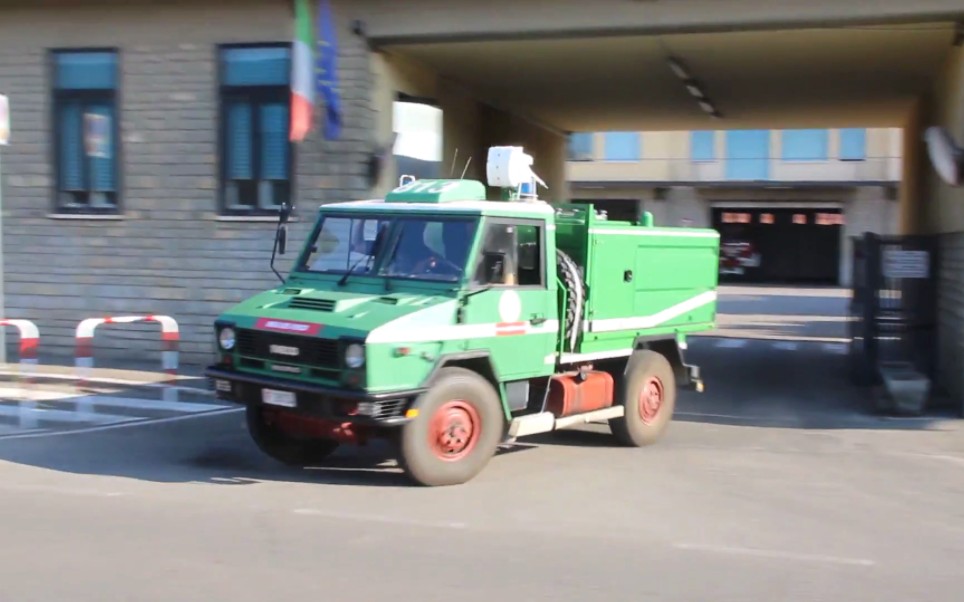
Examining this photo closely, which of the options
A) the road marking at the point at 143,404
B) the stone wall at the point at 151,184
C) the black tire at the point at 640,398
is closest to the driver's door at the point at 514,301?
the black tire at the point at 640,398

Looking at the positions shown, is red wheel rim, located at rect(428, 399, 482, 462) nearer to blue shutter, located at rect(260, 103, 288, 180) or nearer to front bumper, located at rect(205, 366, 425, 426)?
front bumper, located at rect(205, 366, 425, 426)

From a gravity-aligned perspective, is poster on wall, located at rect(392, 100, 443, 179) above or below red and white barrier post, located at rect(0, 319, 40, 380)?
above

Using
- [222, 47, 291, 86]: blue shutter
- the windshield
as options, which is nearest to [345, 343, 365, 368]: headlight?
the windshield

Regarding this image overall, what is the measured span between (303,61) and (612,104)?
311 inches

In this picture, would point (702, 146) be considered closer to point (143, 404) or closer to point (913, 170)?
point (913, 170)

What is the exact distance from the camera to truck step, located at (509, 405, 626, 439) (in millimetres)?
8594

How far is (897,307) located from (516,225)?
27.2 ft

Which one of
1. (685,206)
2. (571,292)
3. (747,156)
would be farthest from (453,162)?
(685,206)

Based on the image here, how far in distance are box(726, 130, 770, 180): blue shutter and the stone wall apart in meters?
29.3

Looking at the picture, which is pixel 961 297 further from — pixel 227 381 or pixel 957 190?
pixel 227 381

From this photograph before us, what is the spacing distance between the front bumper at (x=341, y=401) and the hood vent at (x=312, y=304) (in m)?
0.60

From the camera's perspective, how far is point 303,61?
43.9ft

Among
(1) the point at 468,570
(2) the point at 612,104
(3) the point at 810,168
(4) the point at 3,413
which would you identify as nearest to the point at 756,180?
(3) the point at 810,168

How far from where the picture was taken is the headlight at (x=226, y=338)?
27.1 feet
